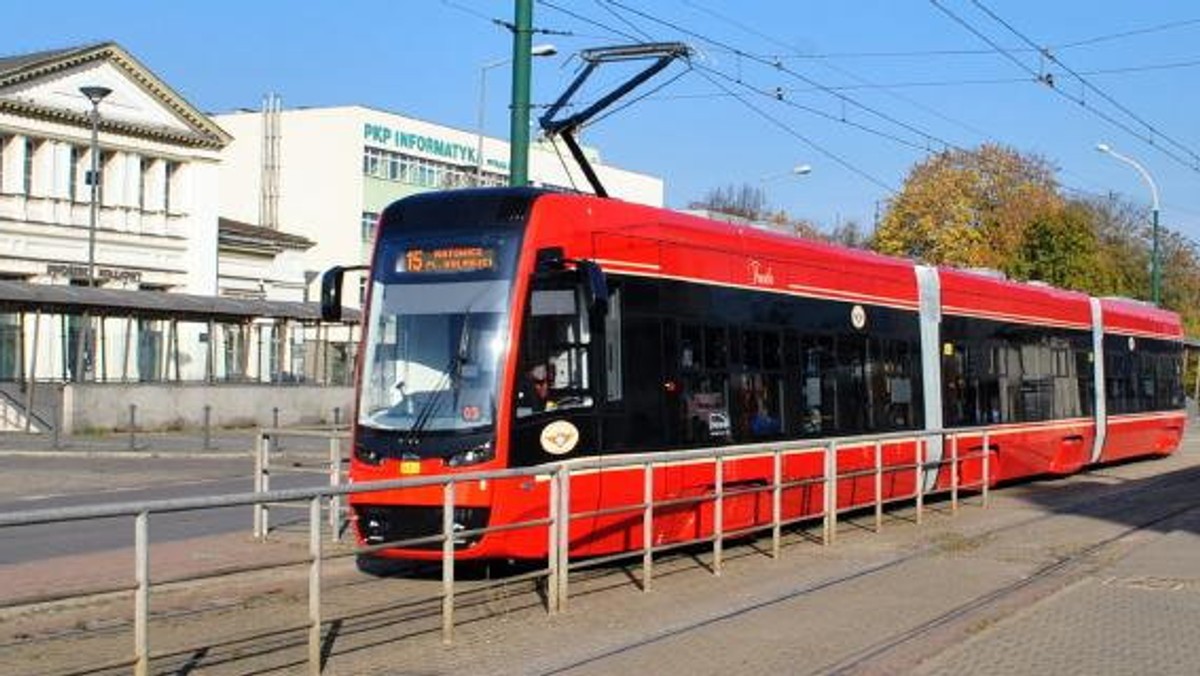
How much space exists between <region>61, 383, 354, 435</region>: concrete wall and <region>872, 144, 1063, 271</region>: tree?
3215cm

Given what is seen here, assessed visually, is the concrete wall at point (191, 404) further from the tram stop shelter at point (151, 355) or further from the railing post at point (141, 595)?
the railing post at point (141, 595)

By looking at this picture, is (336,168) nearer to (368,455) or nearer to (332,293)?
(332,293)

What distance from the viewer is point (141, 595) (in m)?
6.61

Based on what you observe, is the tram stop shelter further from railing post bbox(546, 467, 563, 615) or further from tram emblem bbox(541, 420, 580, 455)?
railing post bbox(546, 467, 563, 615)

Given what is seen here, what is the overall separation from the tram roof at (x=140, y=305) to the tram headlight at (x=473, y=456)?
26.1 metres

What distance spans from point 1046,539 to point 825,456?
8.72 ft

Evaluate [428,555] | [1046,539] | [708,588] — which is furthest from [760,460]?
[428,555]

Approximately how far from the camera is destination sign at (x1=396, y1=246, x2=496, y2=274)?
1171cm

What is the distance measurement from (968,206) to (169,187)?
118ft

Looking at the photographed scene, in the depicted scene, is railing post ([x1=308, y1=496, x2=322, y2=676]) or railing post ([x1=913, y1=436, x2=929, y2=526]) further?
railing post ([x1=913, y1=436, x2=929, y2=526])

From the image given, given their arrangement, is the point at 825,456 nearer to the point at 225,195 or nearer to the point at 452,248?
the point at 452,248

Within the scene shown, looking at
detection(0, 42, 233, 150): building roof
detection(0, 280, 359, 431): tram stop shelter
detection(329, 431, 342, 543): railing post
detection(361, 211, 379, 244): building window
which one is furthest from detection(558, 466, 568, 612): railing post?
detection(361, 211, 379, 244): building window

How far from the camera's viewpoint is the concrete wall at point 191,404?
3638 centimetres

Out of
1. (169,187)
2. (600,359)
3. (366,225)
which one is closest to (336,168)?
(366,225)
